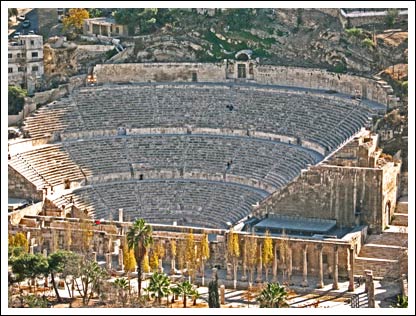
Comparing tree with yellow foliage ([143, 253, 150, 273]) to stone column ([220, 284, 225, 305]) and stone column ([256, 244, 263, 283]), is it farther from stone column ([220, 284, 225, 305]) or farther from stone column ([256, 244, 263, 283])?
stone column ([256, 244, 263, 283])

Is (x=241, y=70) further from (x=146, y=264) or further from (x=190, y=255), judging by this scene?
(x=190, y=255)

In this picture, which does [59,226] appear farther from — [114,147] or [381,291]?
[381,291]

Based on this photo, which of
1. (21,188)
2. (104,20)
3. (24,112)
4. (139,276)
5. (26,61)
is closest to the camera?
(139,276)

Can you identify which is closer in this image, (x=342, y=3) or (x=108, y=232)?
(x=342, y=3)

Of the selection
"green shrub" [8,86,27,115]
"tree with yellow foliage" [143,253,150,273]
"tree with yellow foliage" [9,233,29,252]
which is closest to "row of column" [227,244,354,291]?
"tree with yellow foliage" [143,253,150,273]

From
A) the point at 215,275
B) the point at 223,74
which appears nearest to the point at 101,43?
the point at 223,74

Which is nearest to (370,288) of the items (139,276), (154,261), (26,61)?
(154,261)

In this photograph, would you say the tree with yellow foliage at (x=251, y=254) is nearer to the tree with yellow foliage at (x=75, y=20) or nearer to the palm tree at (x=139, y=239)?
the palm tree at (x=139, y=239)
